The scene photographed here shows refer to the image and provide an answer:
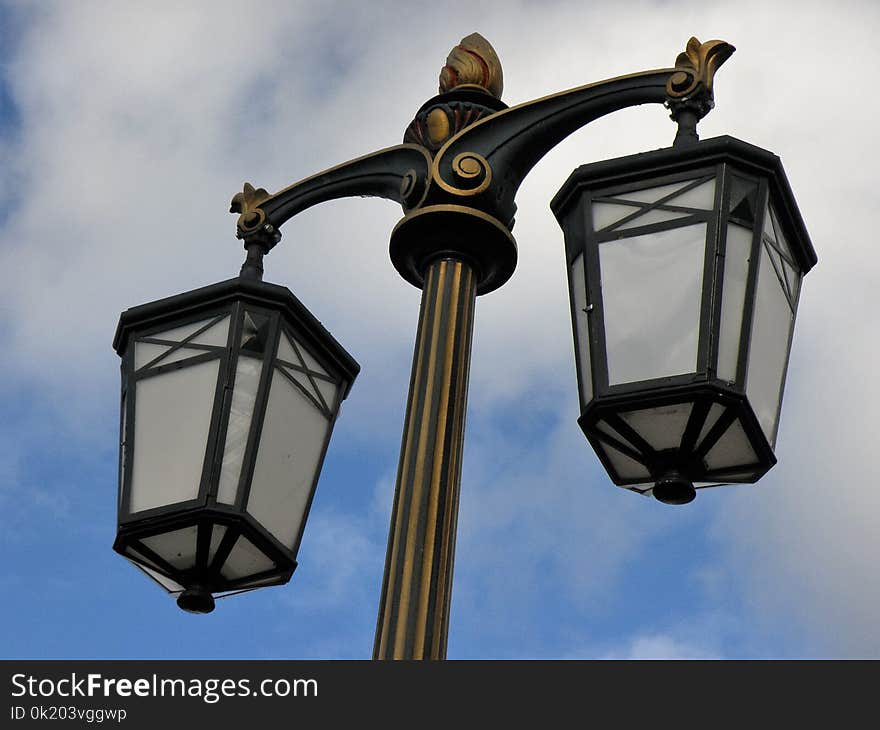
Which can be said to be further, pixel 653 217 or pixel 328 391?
pixel 328 391

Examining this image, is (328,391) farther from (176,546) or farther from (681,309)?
(681,309)

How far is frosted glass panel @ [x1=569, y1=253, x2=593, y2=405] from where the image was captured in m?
5.85

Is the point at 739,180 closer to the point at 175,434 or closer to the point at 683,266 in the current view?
the point at 683,266

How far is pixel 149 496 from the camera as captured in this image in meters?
6.41

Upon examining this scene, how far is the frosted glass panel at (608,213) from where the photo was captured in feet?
19.8

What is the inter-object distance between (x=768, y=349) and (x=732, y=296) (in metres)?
0.26

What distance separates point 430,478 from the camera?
5.93 metres

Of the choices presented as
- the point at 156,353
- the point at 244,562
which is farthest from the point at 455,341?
the point at 156,353

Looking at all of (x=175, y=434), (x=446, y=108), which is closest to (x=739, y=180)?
(x=446, y=108)

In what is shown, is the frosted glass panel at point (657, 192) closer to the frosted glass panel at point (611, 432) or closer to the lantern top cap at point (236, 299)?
the frosted glass panel at point (611, 432)

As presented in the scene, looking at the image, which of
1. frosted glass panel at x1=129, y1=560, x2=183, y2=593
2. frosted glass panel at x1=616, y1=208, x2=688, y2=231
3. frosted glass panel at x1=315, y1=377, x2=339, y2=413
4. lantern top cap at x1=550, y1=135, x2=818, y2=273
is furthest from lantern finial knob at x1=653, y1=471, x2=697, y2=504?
frosted glass panel at x1=129, y1=560, x2=183, y2=593

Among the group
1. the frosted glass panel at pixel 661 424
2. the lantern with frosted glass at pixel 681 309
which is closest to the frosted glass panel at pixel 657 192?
the lantern with frosted glass at pixel 681 309

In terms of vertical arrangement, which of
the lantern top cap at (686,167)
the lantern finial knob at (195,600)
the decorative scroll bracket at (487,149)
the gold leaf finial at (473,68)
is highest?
the gold leaf finial at (473,68)

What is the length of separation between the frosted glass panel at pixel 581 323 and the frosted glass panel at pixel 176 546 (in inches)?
56.0
